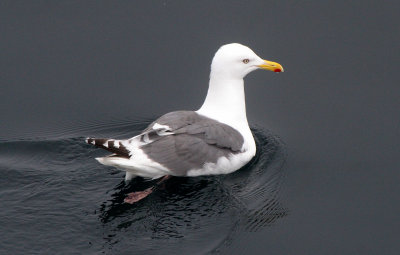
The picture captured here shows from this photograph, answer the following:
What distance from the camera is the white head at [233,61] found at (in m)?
11.1

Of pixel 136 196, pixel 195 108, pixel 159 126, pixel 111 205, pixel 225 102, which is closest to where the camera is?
pixel 111 205

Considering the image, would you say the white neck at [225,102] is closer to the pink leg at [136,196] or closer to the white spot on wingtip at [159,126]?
the white spot on wingtip at [159,126]

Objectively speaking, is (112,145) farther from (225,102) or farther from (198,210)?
(225,102)

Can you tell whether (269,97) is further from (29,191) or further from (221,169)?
(29,191)

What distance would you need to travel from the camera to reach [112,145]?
9.84 m

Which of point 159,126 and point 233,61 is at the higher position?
point 233,61

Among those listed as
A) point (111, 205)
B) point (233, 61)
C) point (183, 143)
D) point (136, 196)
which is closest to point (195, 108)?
point (233, 61)

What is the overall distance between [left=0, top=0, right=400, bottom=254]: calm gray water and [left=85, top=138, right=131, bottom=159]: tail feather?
2.26 feet

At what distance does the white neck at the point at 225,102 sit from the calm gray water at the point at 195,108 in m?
0.71

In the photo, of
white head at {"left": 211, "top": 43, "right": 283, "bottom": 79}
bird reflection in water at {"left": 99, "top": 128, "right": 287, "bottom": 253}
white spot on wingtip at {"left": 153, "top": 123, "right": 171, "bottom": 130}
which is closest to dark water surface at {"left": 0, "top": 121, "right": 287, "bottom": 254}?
bird reflection in water at {"left": 99, "top": 128, "right": 287, "bottom": 253}

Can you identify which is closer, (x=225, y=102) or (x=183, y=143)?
(x=183, y=143)

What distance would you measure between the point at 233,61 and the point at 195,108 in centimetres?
161

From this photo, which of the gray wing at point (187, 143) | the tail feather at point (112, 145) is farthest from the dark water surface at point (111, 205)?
the tail feather at point (112, 145)

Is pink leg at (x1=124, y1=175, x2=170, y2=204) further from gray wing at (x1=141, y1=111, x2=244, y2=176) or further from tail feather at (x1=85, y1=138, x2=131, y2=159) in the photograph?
tail feather at (x1=85, y1=138, x2=131, y2=159)
